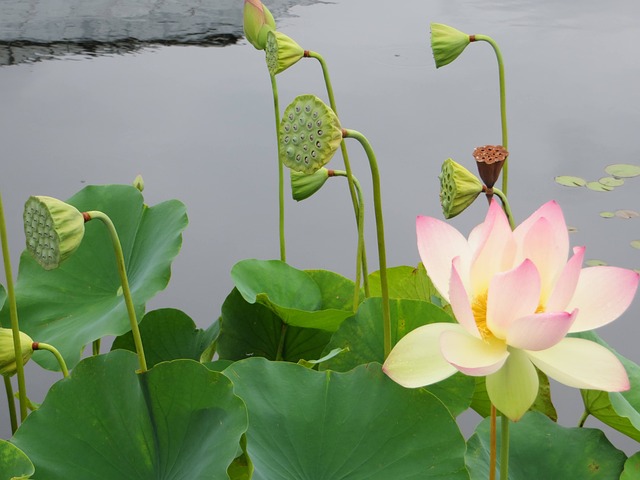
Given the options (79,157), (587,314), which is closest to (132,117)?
(79,157)

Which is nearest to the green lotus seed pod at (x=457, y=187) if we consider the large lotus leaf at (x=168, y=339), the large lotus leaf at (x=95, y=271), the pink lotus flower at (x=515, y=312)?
the pink lotus flower at (x=515, y=312)

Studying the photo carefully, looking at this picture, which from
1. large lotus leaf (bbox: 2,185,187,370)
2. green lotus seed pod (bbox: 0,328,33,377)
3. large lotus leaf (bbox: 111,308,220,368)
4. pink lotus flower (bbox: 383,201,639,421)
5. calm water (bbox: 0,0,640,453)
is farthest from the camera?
calm water (bbox: 0,0,640,453)

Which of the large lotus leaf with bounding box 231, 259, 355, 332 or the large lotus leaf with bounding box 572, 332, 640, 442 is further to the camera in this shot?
the large lotus leaf with bounding box 231, 259, 355, 332

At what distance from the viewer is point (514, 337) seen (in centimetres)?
59

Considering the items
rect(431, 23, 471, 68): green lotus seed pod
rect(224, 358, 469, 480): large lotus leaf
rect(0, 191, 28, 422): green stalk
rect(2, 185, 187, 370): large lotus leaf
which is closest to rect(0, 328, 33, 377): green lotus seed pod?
rect(0, 191, 28, 422): green stalk

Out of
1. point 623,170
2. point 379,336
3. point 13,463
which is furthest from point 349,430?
point 623,170

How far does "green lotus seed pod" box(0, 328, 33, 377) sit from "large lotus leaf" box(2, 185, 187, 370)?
13 centimetres

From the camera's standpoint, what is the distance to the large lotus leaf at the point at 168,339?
1215mm

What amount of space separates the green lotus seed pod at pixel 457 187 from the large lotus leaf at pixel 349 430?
0.16 metres

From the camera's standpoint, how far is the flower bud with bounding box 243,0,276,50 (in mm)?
1112

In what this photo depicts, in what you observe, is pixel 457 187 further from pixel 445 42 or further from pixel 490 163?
pixel 445 42

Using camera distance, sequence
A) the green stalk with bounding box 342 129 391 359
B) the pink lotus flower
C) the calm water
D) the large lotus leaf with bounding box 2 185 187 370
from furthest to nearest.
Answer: the calm water
the large lotus leaf with bounding box 2 185 187 370
the green stalk with bounding box 342 129 391 359
the pink lotus flower

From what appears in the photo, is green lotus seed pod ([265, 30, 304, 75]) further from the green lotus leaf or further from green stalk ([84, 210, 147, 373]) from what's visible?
the green lotus leaf

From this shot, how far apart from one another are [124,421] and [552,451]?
17.0 inches
